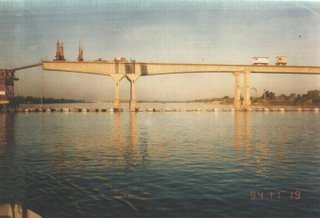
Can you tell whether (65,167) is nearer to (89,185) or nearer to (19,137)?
(89,185)

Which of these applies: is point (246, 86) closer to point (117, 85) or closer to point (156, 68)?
point (156, 68)

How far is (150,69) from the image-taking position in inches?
3905

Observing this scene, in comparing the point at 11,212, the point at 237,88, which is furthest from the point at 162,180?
the point at 237,88

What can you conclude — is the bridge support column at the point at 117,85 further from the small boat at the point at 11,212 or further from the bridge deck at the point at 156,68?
the small boat at the point at 11,212

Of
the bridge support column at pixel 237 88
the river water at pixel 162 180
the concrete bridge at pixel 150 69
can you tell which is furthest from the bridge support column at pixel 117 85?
the river water at pixel 162 180

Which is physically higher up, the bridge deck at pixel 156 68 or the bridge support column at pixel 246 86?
the bridge deck at pixel 156 68

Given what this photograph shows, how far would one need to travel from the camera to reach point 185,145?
30.0m

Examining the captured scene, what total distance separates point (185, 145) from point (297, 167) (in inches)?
450

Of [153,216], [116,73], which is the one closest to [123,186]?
[153,216]
